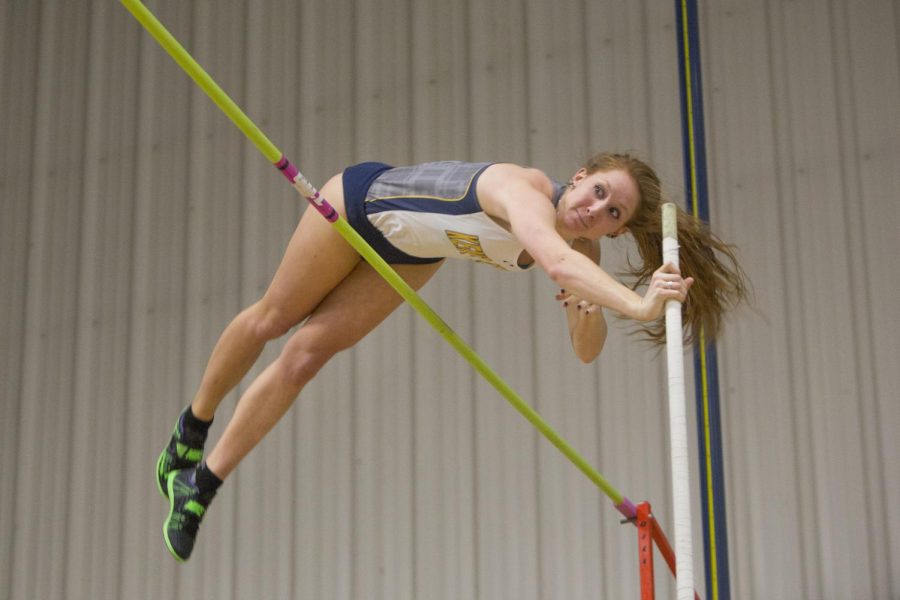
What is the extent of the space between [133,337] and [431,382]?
164 cm

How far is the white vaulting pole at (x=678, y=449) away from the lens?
2260 mm

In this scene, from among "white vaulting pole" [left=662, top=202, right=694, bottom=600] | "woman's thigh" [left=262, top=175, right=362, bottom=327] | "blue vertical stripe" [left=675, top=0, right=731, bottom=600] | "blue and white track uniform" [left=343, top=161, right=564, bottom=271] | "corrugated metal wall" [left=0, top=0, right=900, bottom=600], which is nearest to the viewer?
"white vaulting pole" [left=662, top=202, right=694, bottom=600]

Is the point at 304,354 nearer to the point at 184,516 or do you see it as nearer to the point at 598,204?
the point at 184,516

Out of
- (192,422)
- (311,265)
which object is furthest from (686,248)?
(192,422)

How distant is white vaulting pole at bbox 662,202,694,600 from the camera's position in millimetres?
2260

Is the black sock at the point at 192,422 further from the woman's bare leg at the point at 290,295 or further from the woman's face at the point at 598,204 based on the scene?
the woman's face at the point at 598,204

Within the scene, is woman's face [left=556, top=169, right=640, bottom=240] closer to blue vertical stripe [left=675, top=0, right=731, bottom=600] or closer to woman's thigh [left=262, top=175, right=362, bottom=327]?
woman's thigh [left=262, top=175, right=362, bottom=327]

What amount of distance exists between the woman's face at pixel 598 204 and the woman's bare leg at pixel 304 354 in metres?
0.52

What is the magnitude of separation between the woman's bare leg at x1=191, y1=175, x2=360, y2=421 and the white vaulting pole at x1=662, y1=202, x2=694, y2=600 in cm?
97

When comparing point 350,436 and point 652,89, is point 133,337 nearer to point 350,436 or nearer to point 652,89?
point 350,436

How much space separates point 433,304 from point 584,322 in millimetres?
2495

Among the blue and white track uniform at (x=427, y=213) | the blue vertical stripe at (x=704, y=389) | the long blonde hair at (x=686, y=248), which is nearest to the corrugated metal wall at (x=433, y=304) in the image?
the blue vertical stripe at (x=704, y=389)

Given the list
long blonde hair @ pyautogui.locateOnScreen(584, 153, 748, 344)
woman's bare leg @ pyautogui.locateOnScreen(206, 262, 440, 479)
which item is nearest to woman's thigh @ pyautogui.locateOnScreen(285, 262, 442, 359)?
woman's bare leg @ pyautogui.locateOnScreen(206, 262, 440, 479)

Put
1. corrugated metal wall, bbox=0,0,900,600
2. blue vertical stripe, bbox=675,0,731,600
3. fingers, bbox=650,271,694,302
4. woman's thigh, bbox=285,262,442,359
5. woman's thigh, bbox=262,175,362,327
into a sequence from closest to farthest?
fingers, bbox=650,271,694,302 → woman's thigh, bbox=262,175,362,327 → woman's thigh, bbox=285,262,442,359 → blue vertical stripe, bbox=675,0,731,600 → corrugated metal wall, bbox=0,0,900,600
